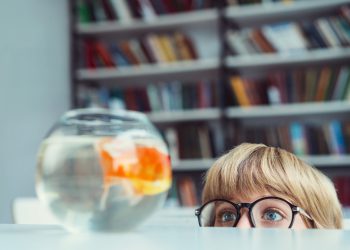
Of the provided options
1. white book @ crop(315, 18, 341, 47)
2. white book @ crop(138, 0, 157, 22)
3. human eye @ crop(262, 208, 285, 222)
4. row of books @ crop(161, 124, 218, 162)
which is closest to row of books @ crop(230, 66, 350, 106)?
white book @ crop(315, 18, 341, 47)

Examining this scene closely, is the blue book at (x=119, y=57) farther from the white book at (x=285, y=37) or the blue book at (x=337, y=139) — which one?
the blue book at (x=337, y=139)

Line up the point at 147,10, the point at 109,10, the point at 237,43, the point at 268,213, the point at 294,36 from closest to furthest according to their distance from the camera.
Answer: the point at 268,213 → the point at 294,36 → the point at 237,43 → the point at 147,10 → the point at 109,10

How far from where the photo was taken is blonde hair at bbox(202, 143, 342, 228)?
3.83 feet

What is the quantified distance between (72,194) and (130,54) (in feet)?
11.3

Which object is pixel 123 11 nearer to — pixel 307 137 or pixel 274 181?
pixel 307 137

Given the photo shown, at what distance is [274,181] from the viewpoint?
45.8 inches

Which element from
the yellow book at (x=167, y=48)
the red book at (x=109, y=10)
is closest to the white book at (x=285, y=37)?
the yellow book at (x=167, y=48)

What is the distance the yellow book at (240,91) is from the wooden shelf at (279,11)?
1.33ft

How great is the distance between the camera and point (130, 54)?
3904 millimetres

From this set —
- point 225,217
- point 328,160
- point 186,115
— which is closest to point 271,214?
point 225,217

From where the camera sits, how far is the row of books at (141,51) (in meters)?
3.78

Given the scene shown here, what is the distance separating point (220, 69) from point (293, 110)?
51 cm

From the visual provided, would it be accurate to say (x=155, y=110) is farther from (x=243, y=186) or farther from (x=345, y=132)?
(x=243, y=186)

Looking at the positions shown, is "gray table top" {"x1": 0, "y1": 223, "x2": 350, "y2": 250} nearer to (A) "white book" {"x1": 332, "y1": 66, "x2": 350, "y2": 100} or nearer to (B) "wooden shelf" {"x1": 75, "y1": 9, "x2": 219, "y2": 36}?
(A) "white book" {"x1": 332, "y1": 66, "x2": 350, "y2": 100}
